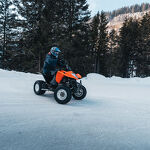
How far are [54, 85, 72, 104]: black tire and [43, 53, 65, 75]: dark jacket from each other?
3.24 feet

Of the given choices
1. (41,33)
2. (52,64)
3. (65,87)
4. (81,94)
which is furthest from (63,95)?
(41,33)

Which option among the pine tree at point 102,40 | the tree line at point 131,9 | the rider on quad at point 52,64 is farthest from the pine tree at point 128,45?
the tree line at point 131,9

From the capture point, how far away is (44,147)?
5.91 feet

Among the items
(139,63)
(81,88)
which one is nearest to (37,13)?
(81,88)

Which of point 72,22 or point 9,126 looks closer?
point 9,126

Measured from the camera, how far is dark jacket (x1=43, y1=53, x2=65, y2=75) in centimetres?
467

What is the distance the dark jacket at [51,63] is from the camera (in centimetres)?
467

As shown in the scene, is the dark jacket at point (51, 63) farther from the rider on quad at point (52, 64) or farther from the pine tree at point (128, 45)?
the pine tree at point (128, 45)

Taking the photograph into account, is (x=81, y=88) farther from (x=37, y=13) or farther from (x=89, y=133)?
(x=37, y=13)

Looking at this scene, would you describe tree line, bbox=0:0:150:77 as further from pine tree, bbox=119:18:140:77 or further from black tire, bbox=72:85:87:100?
black tire, bbox=72:85:87:100

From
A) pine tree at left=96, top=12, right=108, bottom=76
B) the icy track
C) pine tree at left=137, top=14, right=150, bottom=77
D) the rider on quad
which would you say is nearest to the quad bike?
the rider on quad

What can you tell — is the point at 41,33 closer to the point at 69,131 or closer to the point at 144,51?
the point at 69,131

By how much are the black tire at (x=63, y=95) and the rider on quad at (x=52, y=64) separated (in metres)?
0.53

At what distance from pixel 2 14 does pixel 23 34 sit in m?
7.38
